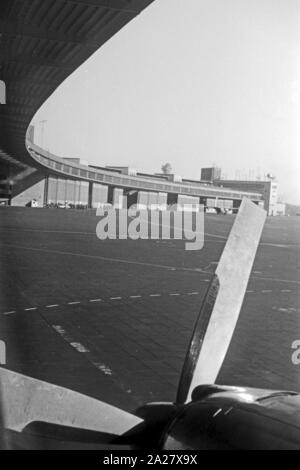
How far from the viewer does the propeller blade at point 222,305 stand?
3.16 metres

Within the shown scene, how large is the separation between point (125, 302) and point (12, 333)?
3311 mm

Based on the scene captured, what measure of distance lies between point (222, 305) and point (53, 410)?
47.0 inches

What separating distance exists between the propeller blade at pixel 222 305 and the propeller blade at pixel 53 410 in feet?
Answer: 1.40

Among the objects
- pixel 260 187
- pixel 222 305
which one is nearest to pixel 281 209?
pixel 260 187

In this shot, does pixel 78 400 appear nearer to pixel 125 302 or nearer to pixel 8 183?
pixel 125 302

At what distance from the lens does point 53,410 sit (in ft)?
9.72

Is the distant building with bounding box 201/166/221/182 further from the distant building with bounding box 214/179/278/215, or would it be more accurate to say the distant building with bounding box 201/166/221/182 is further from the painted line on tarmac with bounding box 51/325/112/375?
the painted line on tarmac with bounding box 51/325/112/375

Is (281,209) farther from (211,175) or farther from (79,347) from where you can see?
(79,347)

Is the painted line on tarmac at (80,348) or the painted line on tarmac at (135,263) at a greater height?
the painted line on tarmac at (80,348)

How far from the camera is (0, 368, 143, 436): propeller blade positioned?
9.29 ft

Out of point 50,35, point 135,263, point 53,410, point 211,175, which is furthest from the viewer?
point 211,175

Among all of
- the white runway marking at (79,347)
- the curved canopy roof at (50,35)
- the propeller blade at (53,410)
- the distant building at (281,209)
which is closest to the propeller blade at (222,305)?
the propeller blade at (53,410)

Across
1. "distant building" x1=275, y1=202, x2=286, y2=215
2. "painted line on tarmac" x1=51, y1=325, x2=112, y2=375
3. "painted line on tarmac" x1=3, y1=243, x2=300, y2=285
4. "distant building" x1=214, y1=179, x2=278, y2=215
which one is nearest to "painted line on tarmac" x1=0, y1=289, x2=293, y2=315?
"painted line on tarmac" x1=51, y1=325, x2=112, y2=375

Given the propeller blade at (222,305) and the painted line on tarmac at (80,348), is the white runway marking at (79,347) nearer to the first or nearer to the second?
the painted line on tarmac at (80,348)
